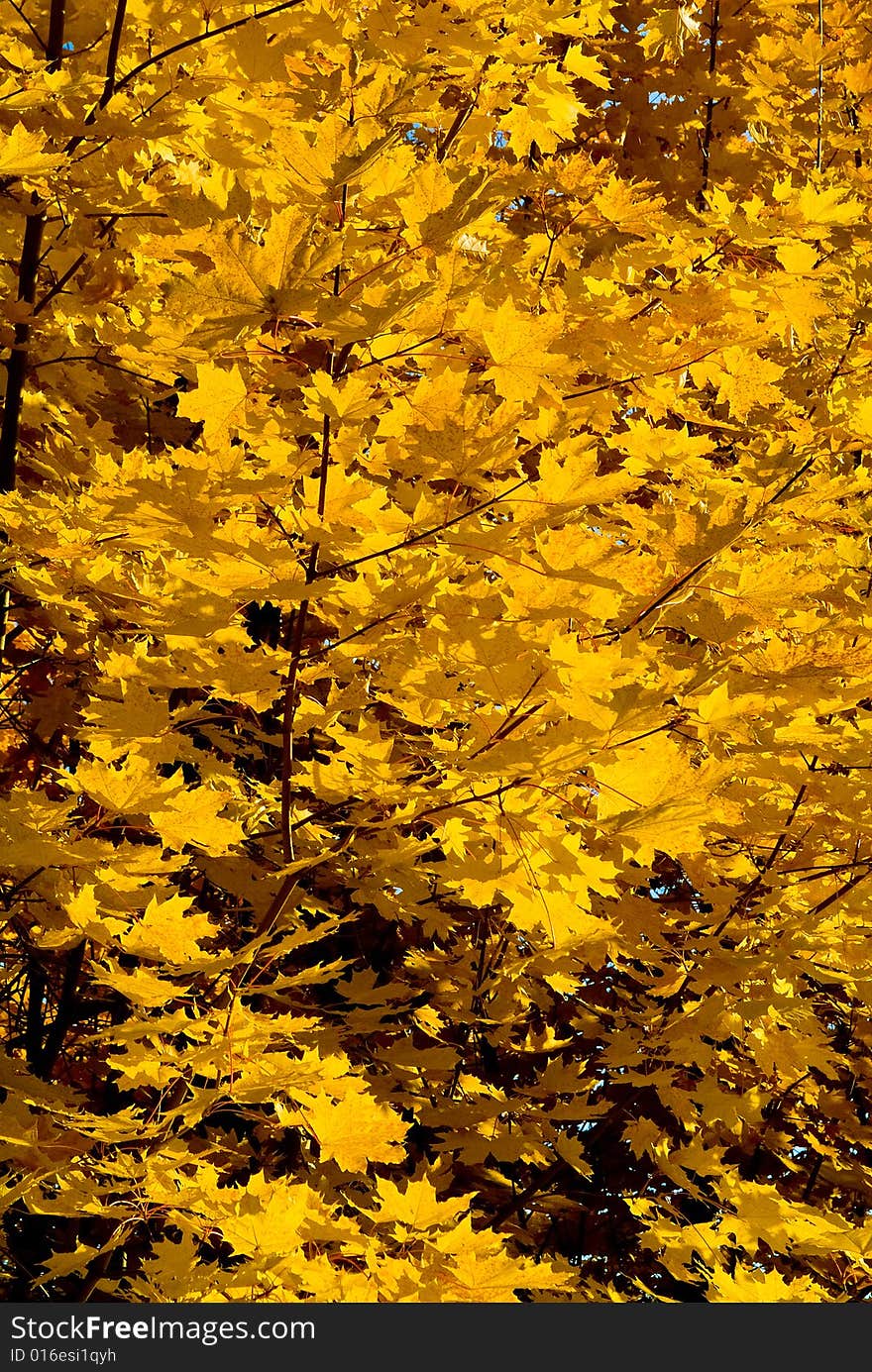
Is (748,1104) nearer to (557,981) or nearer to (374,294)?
(557,981)

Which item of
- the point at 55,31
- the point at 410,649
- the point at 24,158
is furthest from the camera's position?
the point at 55,31

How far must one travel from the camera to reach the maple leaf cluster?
1502 mm

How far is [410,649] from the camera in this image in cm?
177

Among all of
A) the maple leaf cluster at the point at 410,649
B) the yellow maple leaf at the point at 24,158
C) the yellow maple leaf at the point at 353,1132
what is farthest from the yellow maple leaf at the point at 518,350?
the yellow maple leaf at the point at 353,1132

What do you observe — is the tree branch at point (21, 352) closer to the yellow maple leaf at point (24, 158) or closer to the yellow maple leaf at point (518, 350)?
the yellow maple leaf at point (24, 158)

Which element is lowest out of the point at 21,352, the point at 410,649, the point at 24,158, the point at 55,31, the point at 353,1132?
the point at 353,1132

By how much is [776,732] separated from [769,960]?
546 millimetres

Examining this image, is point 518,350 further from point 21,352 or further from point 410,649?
point 21,352

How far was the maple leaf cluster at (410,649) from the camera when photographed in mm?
1502

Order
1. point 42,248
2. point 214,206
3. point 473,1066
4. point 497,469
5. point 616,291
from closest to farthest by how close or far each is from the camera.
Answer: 1. point 214,206
2. point 497,469
3. point 616,291
4. point 42,248
5. point 473,1066

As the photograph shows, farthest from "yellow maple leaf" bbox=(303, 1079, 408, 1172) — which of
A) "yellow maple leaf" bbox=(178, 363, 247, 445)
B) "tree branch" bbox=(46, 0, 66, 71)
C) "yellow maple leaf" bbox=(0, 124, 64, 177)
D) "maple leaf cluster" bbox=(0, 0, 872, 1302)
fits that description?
"tree branch" bbox=(46, 0, 66, 71)

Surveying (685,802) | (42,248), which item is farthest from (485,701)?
(42,248)

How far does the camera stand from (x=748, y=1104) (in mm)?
2676

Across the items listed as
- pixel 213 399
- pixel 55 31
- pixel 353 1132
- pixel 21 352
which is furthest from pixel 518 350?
pixel 55 31
